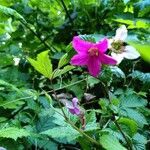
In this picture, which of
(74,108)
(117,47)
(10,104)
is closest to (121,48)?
(117,47)

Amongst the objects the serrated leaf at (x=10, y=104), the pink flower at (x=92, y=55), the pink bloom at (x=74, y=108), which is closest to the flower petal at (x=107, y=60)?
the pink flower at (x=92, y=55)

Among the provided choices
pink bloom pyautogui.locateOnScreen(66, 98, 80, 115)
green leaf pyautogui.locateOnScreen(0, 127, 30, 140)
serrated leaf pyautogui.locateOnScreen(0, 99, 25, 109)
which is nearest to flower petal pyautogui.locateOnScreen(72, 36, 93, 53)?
pink bloom pyautogui.locateOnScreen(66, 98, 80, 115)

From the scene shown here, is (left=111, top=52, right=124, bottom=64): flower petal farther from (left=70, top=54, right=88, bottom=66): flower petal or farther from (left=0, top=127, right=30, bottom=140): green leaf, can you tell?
(left=0, top=127, right=30, bottom=140): green leaf

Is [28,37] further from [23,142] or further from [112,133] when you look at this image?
[112,133]

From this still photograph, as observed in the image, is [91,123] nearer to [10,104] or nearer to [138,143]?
[138,143]

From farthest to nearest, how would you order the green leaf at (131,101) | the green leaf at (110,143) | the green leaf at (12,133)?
the green leaf at (131,101) < the green leaf at (12,133) < the green leaf at (110,143)

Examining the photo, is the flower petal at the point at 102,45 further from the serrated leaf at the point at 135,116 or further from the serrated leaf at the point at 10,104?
the serrated leaf at the point at 10,104
